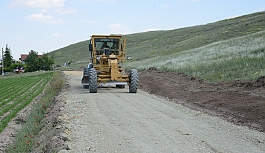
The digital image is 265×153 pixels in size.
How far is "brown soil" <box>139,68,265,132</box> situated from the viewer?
12.0 m

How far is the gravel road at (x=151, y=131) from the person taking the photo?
823 cm

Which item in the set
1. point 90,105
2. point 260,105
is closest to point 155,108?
point 90,105

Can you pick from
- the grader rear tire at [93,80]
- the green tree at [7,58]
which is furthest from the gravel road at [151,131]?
the green tree at [7,58]

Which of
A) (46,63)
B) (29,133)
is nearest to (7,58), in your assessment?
(46,63)

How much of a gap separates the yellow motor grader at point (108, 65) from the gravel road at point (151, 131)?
15.6 ft

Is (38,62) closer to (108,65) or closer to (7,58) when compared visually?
(7,58)

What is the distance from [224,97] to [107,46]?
8.27 metres

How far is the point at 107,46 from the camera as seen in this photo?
21312mm

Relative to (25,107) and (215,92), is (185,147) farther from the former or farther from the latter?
(25,107)

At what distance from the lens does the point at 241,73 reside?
797 inches

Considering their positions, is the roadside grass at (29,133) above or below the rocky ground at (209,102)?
below

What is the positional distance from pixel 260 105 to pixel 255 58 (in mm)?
11458

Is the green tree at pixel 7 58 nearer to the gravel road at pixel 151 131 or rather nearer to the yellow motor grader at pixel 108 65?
the yellow motor grader at pixel 108 65

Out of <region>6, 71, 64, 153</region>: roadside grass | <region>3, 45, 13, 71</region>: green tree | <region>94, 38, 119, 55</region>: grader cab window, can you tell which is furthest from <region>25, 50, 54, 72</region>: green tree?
<region>6, 71, 64, 153</region>: roadside grass
